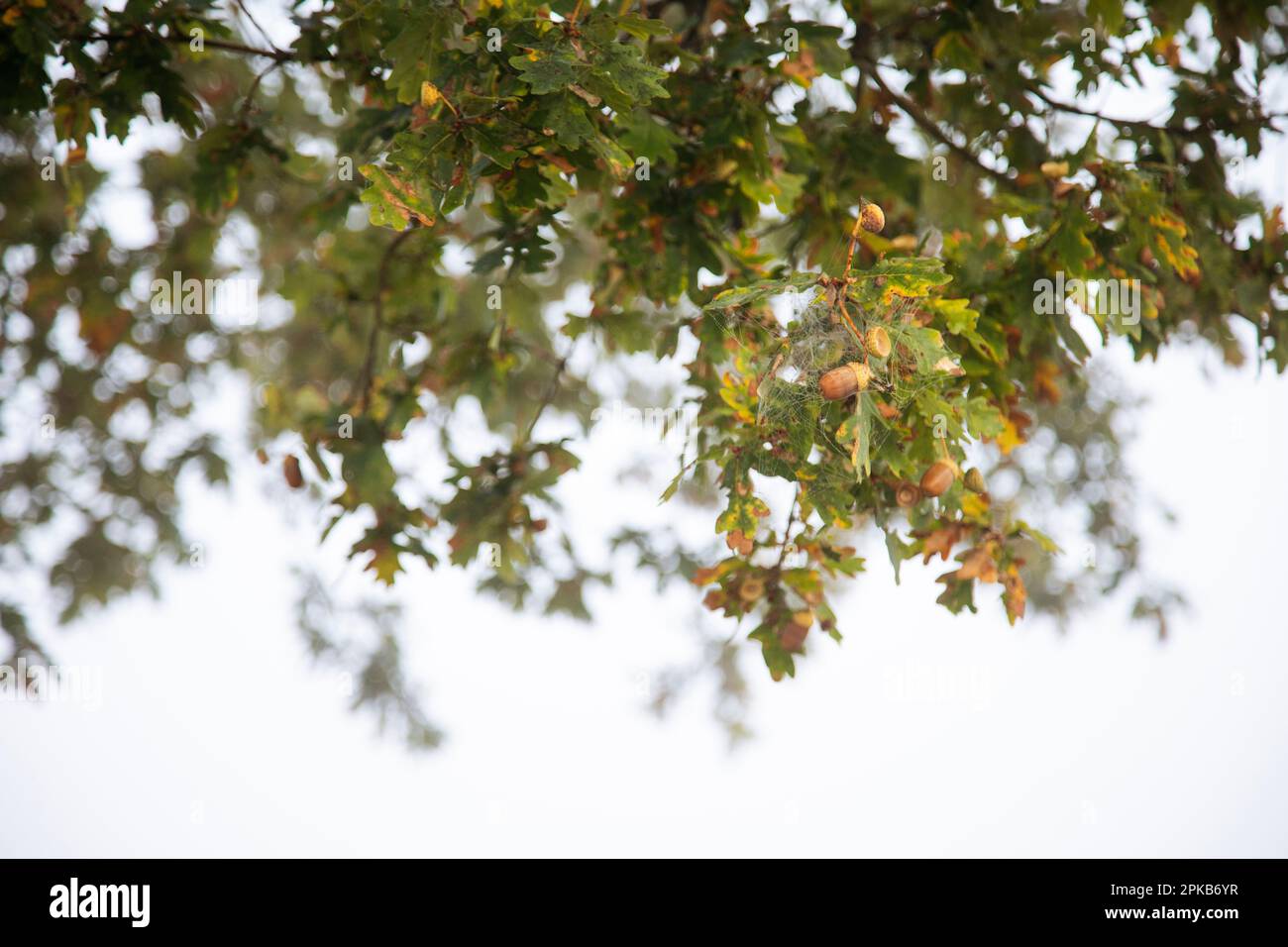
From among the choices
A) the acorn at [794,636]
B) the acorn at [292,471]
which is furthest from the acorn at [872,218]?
the acorn at [292,471]

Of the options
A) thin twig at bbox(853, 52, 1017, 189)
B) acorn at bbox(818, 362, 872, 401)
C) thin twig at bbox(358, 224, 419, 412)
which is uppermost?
thin twig at bbox(853, 52, 1017, 189)

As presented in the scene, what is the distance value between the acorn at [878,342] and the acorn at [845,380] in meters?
0.03

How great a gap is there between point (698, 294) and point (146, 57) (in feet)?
4.77

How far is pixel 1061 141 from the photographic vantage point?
10.8 ft

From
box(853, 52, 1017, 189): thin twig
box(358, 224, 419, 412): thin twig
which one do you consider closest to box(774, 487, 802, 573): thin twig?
box(853, 52, 1017, 189): thin twig

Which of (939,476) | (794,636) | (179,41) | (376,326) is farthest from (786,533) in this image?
(179,41)

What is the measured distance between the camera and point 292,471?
A: 282 cm

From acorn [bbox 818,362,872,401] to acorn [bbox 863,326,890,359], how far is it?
0.11 ft

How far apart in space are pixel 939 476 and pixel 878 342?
38cm

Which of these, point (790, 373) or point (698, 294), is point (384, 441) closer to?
point (698, 294)

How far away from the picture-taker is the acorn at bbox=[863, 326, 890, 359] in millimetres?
1636

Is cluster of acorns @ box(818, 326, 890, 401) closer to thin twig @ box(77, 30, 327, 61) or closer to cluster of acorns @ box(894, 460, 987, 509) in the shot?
cluster of acorns @ box(894, 460, 987, 509)

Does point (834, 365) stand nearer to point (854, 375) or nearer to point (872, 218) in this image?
point (854, 375)

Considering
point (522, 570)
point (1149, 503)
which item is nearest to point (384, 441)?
point (522, 570)
